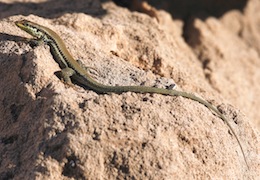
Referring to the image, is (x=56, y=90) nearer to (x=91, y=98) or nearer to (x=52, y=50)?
(x=91, y=98)

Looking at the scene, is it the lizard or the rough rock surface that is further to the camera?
the lizard

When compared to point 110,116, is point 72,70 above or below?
below

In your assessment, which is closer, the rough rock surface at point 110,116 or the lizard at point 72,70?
the rough rock surface at point 110,116

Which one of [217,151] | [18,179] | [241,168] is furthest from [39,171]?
[241,168]

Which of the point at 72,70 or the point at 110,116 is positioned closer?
the point at 110,116
